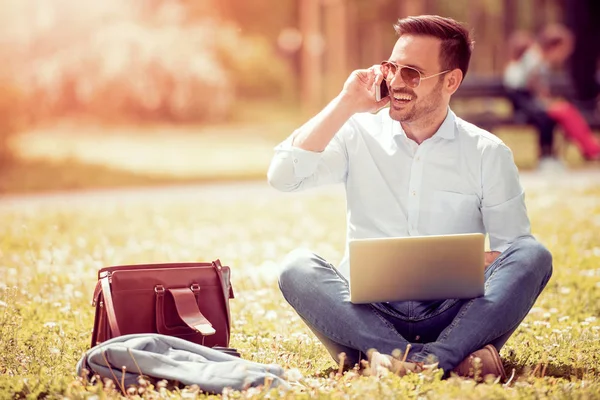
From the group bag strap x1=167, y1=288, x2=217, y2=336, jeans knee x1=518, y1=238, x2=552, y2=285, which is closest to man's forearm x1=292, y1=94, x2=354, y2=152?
bag strap x1=167, y1=288, x2=217, y2=336

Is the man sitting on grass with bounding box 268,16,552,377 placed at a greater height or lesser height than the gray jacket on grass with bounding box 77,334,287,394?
greater

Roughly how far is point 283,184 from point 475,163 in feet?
2.97

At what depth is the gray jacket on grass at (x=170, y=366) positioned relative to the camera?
13.4 feet

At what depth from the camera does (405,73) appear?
4711mm

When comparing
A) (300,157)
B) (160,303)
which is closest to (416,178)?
(300,157)

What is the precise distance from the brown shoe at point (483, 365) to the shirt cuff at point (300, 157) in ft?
3.65

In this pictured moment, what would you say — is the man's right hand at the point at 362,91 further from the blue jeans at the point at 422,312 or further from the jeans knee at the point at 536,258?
the jeans knee at the point at 536,258

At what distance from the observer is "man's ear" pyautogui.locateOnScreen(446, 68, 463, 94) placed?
16.0ft

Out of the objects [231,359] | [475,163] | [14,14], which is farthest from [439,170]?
[14,14]

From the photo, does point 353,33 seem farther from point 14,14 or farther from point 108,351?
point 108,351

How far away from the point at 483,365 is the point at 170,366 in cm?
131

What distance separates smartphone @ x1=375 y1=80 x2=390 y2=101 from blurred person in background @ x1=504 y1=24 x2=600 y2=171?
1019cm

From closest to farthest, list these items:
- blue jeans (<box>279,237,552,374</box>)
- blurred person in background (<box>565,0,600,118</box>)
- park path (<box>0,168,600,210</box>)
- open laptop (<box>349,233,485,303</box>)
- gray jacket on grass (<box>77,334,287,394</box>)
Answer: gray jacket on grass (<box>77,334,287,394</box>), open laptop (<box>349,233,485,303</box>), blue jeans (<box>279,237,552,374</box>), park path (<box>0,168,600,210</box>), blurred person in background (<box>565,0,600,118</box>)

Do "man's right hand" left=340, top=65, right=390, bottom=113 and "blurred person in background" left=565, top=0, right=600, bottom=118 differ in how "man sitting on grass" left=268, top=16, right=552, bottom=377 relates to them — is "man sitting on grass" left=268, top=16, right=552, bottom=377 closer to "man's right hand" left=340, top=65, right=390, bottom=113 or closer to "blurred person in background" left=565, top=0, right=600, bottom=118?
"man's right hand" left=340, top=65, right=390, bottom=113
